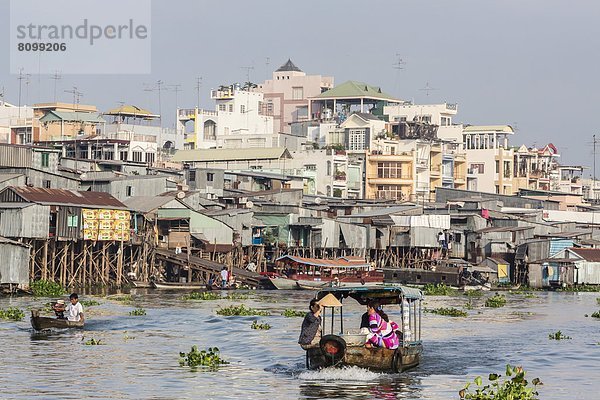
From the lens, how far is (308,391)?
26.0m

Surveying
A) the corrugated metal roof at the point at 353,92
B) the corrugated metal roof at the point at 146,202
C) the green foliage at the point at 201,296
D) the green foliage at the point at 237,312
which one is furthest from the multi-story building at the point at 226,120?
the green foliage at the point at 237,312

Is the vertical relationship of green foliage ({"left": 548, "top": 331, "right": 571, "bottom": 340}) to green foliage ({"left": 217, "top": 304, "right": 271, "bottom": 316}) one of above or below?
below

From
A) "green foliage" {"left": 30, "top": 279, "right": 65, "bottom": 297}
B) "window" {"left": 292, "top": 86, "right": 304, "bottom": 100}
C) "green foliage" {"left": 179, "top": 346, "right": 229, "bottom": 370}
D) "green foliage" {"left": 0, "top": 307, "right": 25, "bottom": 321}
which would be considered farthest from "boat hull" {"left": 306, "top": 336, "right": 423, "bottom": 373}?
"window" {"left": 292, "top": 86, "right": 304, "bottom": 100}

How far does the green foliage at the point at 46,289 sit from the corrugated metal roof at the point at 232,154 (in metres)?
49.4

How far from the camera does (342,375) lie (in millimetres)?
27359

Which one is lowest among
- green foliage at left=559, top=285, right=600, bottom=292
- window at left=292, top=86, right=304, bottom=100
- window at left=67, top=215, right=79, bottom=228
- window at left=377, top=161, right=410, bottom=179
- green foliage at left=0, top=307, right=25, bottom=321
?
green foliage at left=559, top=285, right=600, bottom=292

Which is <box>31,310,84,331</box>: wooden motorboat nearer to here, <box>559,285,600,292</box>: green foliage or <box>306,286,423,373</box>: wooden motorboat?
<box>306,286,423,373</box>: wooden motorboat

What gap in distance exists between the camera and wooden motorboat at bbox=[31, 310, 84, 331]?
3778cm

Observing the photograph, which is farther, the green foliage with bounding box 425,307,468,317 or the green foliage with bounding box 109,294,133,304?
the green foliage with bounding box 109,294,133,304

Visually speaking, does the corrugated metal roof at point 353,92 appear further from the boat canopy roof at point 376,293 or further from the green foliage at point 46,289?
the boat canopy roof at point 376,293

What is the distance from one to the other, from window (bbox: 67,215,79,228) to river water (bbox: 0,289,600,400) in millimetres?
12064

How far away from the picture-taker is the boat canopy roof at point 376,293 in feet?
99.1

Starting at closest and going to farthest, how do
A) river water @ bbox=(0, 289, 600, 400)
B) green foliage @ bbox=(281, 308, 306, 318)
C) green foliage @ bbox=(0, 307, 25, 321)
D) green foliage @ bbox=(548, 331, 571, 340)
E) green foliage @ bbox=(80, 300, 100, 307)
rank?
river water @ bbox=(0, 289, 600, 400) < green foliage @ bbox=(548, 331, 571, 340) < green foliage @ bbox=(0, 307, 25, 321) < green foliage @ bbox=(281, 308, 306, 318) < green foliage @ bbox=(80, 300, 100, 307)

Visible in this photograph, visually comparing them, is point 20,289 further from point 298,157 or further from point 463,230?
point 298,157
